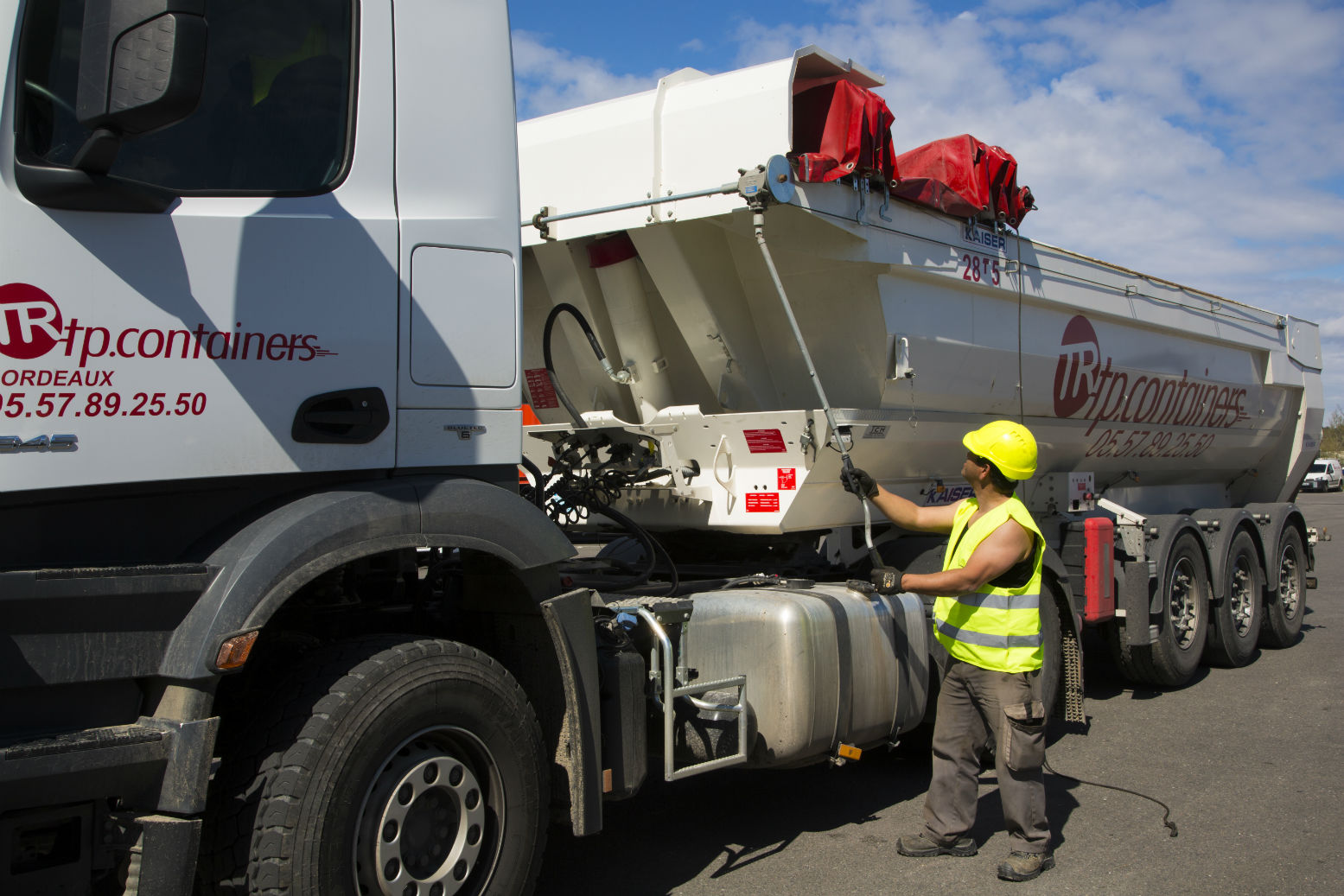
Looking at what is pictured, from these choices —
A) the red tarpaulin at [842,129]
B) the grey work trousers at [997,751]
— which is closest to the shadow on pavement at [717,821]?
the grey work trousers at [997,751]

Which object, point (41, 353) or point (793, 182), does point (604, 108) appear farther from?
point (41, 353)

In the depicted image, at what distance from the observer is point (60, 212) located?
2463 millimetres

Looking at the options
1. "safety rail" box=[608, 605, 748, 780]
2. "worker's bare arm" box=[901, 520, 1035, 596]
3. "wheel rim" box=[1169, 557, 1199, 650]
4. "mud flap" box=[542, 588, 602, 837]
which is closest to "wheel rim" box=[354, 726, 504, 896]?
"mud flap" box=[542, 588, 602, 837]

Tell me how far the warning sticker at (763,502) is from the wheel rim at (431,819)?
2167mm

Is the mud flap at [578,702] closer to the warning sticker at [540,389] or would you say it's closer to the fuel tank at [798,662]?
the fuel tank at [798,662]

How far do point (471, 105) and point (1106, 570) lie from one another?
4.78 meters

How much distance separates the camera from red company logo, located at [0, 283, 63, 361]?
239 cm

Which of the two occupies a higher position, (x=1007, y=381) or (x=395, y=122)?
(x=395, y=122)

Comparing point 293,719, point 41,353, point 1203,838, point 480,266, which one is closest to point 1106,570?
point 1203,838

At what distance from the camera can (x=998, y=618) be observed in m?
4.20

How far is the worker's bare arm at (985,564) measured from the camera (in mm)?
4105

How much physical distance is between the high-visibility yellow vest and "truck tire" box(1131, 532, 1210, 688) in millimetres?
3248

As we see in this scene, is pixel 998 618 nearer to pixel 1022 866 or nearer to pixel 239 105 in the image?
pixel 1022 866

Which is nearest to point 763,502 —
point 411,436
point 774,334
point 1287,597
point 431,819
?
point 774,334
